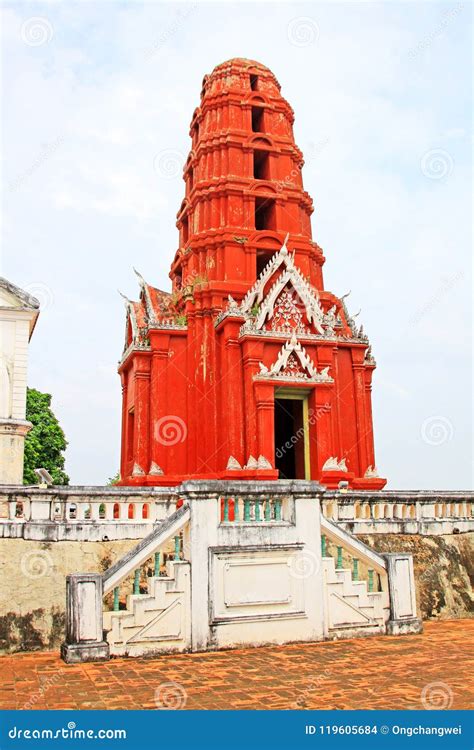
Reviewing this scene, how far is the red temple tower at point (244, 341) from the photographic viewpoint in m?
18.8

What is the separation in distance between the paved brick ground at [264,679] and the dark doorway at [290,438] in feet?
36.1

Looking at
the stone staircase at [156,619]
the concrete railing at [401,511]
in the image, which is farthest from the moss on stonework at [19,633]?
the concrete railing at [401,511]

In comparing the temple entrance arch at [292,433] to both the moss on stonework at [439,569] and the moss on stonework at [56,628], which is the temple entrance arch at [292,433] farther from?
the moss on stonework at [56,628]

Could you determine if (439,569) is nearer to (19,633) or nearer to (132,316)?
(19,633)

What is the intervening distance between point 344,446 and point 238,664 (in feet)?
43.7

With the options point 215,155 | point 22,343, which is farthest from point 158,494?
point 215,155

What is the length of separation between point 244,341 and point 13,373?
6432mm

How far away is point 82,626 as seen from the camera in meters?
8.09

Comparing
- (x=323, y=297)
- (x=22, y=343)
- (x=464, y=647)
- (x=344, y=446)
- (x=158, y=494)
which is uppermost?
(x=323, y=297)

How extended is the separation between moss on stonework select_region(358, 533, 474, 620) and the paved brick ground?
9.07 feet

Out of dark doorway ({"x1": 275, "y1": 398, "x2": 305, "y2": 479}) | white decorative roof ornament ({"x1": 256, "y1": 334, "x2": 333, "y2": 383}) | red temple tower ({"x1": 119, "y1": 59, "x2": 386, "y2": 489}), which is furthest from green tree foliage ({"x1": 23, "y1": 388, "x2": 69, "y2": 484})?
white decorative roof ornament ({"x1": 256, "y1": 334, "x2": 333, "y2": 383})

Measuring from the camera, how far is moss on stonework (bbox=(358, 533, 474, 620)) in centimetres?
1202

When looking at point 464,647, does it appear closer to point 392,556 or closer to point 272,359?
point 392,556

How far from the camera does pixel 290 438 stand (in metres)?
22.9
